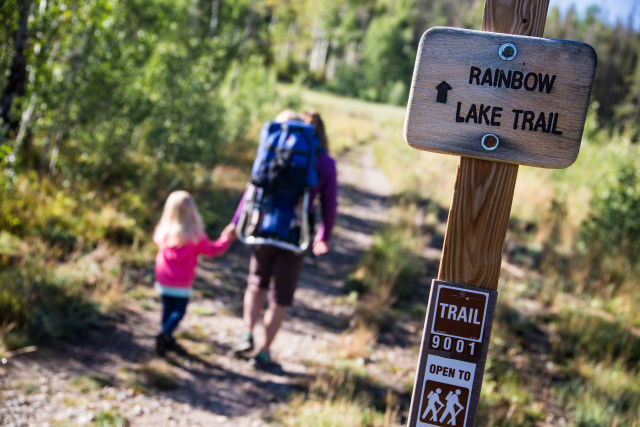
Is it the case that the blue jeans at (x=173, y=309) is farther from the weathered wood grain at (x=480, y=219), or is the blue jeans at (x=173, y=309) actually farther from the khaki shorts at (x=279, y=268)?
the weathered wood grain at (x=480, y=219)

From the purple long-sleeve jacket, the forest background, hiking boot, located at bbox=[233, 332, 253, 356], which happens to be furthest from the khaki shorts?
the forest background

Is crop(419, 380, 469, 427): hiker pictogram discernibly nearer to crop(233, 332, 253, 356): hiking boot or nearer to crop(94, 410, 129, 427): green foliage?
crop(94, 410, 129, 427): green foliage

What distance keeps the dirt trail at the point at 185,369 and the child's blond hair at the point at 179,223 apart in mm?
1005

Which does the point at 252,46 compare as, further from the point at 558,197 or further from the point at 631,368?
the point at 631,368

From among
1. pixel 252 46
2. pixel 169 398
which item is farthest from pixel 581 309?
pixel 252 46

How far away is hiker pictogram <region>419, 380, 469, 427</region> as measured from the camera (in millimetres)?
1756

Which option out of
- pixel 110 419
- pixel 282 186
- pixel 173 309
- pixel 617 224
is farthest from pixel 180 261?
pixel 617 224

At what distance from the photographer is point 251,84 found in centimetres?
1266

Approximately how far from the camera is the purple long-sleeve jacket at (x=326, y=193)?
4.27 metres

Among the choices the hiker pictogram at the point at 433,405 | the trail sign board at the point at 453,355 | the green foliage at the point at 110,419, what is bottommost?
the green foliage at the point at 110,419

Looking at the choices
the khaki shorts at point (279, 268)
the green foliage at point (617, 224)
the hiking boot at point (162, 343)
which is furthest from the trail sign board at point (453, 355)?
the green foliage at point (617, 224)

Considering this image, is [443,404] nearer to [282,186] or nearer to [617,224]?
[282,186]

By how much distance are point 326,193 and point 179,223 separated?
121 cm

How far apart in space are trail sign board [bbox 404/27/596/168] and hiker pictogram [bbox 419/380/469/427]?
77cm
